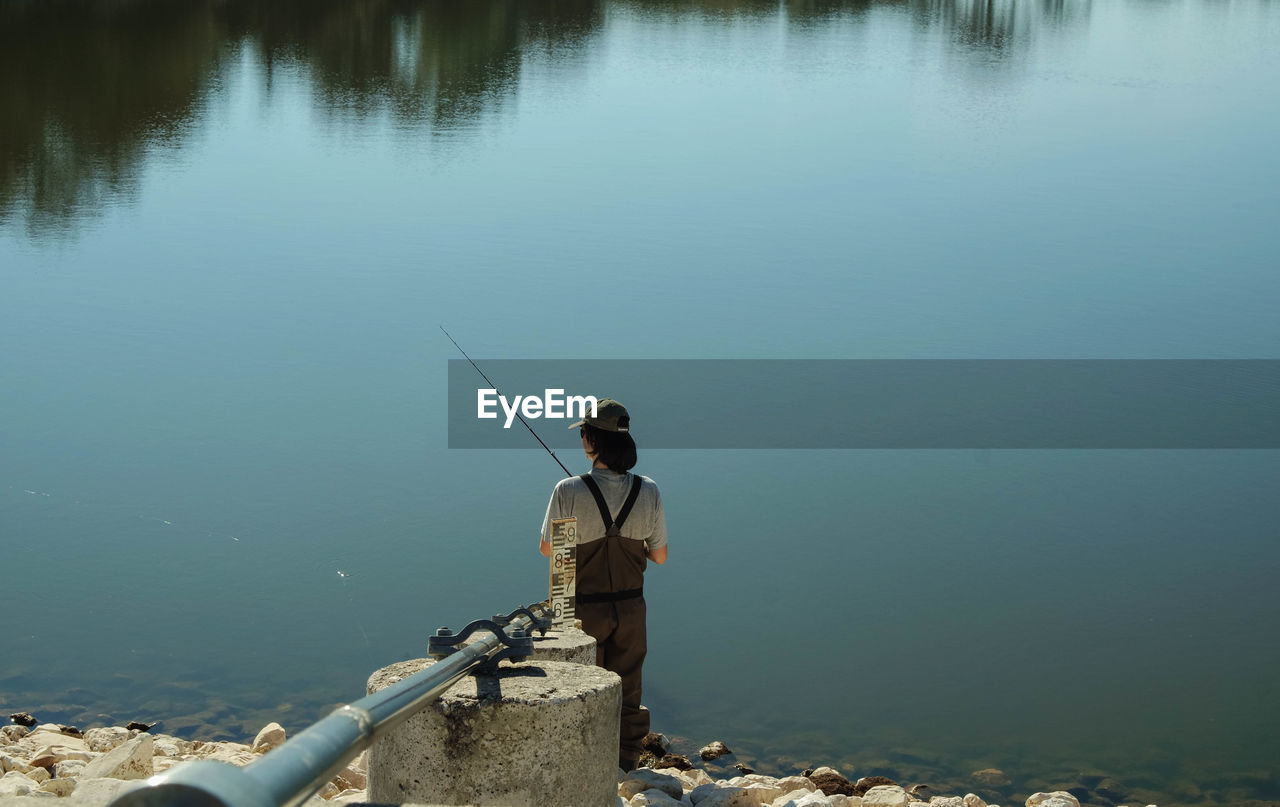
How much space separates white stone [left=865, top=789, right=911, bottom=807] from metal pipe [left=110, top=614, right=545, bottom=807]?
316 cm

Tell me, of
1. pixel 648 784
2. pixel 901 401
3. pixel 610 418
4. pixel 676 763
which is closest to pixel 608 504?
pixel 610 418

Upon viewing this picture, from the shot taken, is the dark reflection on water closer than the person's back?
No

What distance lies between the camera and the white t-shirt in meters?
5.23

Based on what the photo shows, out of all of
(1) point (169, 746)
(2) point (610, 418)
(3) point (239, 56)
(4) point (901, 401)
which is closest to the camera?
(2) point (610, 418)

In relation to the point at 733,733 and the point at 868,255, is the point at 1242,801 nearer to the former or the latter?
the point at 733,733

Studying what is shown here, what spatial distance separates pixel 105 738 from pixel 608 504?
2.36m

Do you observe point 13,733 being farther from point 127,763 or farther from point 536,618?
point 536,618

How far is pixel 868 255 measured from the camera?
16859 mm

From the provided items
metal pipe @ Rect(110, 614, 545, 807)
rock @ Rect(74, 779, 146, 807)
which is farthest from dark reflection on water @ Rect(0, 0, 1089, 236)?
metal pipe @ Rect(110, 614, 545, 807)

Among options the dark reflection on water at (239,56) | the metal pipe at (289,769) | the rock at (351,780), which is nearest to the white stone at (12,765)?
the rock at (351,780)

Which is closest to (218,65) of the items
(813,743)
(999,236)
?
(999,236)

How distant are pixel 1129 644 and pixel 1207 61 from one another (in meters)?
26.5

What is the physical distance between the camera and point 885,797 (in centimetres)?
555

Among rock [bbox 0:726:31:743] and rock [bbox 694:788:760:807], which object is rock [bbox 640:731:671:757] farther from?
rock [bbox 0:726:31:743]
